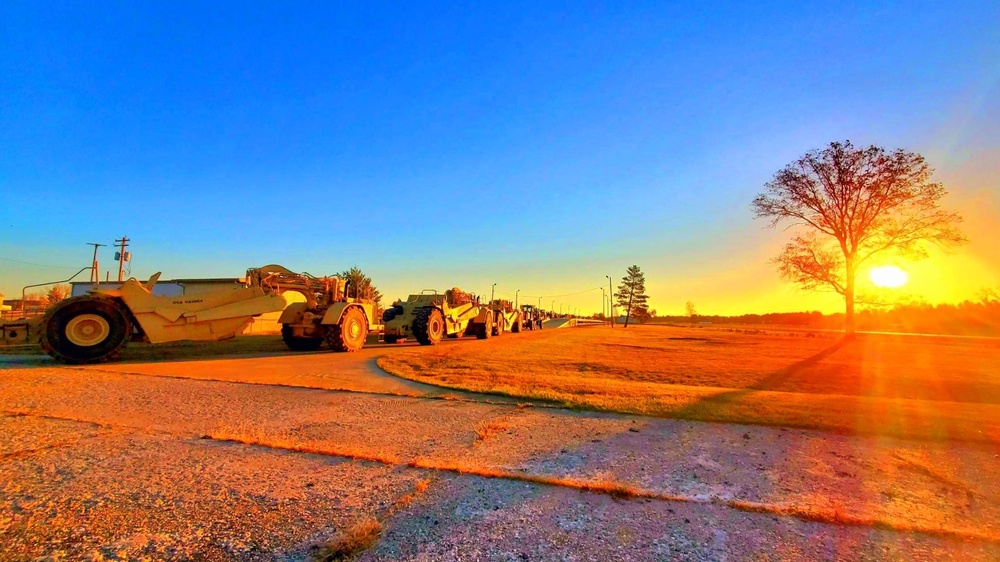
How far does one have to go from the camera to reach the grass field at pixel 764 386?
259 inches

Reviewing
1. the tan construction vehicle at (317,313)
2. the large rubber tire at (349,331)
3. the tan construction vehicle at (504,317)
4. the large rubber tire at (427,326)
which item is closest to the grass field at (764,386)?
the large rubber tire at (349,331)

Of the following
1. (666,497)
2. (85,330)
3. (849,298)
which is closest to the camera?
(666,497)

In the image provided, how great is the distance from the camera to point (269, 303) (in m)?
13.1

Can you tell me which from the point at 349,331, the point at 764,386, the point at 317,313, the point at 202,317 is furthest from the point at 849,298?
the point at 202,317

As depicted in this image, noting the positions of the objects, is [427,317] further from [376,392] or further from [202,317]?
[376,392]

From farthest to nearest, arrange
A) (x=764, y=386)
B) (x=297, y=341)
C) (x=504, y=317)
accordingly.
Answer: (x=504, y=317) → (x=297, y=341) → (x=764, y=386)

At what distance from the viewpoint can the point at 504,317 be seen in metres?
31.9

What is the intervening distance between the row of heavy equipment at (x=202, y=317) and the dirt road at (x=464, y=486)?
16.1 ft

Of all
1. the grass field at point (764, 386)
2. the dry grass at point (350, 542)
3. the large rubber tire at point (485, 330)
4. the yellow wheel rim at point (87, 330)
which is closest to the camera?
the dry grass at point (350, 542)

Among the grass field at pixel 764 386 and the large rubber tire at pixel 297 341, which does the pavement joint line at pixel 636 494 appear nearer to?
the grass field at pixel 764 386

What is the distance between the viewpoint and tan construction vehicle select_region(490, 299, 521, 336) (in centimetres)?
2958

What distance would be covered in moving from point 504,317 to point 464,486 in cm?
2830

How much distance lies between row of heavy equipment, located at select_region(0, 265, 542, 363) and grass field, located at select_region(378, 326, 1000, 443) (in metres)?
3.58

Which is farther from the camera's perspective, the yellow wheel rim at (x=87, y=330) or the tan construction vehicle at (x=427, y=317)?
the tan construction vehicle at (x=427, y=317)
